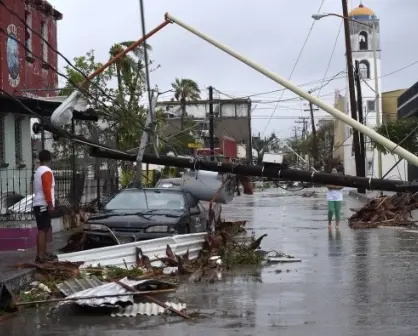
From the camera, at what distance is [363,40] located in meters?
69.8

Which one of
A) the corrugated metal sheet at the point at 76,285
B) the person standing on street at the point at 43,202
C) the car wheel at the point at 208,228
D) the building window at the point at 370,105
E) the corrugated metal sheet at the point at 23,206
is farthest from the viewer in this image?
the building window at the point at 370,105

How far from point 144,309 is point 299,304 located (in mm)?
1978

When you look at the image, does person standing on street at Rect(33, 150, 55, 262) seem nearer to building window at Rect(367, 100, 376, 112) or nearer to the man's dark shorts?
the man's dark shorts

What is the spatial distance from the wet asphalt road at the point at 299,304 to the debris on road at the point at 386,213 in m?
6.77

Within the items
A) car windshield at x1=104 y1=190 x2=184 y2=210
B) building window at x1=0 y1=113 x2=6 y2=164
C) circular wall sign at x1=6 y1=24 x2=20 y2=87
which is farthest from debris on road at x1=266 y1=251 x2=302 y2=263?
circular wall sign at x1=6 y1=24 x2=20 y2=87

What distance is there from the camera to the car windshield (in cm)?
1485

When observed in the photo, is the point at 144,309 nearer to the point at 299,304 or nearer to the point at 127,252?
the point at 299,304

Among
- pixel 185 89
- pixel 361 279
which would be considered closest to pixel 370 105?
pixel 185 89

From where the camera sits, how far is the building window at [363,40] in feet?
226

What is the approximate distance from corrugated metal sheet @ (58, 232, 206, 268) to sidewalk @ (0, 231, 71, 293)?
0.77m

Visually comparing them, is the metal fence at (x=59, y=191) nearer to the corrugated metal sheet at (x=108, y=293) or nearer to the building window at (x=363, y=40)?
the corrugated metal sheet at (x=108, y=293)

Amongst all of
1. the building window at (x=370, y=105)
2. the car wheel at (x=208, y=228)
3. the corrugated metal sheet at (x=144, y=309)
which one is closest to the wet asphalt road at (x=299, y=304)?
the corrugated metal sheet at (x=144, y=309)

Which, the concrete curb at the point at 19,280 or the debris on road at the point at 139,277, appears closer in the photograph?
the debris on road at the point at 139,277

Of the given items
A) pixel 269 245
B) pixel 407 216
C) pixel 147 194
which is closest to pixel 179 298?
pixel 147 194
